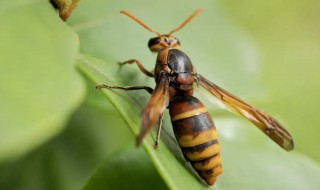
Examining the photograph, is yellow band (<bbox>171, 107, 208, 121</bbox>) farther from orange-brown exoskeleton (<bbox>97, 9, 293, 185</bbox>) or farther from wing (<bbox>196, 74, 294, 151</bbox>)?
wing (<bbox>196, 74, 294, 151</bbox>)

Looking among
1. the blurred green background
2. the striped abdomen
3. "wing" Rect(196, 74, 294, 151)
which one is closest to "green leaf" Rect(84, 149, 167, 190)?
the blurred green background

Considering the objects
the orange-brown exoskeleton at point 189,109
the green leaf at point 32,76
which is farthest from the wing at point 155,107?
the green leaf at point 32,76

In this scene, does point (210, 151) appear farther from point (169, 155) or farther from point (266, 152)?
point (266, 152)

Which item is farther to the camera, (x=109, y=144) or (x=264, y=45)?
(x=264, y=45)

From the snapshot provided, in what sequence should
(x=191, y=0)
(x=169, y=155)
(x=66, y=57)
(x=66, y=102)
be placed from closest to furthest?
(x=66, y=102)
(x=66, y=57)
(x=169, y=155)
(x=191, y=0)

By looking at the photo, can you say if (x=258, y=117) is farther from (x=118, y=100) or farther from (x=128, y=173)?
(x=118, y=100)

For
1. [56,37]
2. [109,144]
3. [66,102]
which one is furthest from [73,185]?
[66,102]
